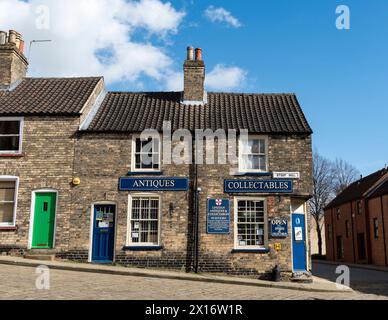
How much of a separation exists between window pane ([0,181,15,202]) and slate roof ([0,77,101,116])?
2.84 m

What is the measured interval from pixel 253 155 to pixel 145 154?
14.1ft

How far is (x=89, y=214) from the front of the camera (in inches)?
670

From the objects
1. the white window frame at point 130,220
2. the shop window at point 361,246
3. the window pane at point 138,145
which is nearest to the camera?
the white window frame at point 130,220

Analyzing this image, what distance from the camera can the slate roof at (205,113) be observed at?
1778 centimetres

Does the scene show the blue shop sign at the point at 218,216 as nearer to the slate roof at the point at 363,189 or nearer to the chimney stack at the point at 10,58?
the chimney stack at the point at 10,58

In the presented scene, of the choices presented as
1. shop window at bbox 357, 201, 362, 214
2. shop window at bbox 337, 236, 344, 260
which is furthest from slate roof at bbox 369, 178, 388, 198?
shop window at bbox 337, 236, 344, 260

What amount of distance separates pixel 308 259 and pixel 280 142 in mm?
4674

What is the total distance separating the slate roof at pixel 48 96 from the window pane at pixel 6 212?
372 cm

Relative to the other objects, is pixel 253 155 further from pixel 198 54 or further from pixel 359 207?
pixel 359 207

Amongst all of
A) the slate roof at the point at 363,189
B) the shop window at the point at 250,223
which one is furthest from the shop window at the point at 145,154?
the slate roof at the point at 363,189

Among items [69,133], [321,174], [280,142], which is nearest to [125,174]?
[69,133]

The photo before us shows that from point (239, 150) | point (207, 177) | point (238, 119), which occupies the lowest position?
point (207, 177)

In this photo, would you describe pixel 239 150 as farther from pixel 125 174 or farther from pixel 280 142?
pixel 125 174

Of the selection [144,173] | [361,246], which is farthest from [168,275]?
[361,246]
